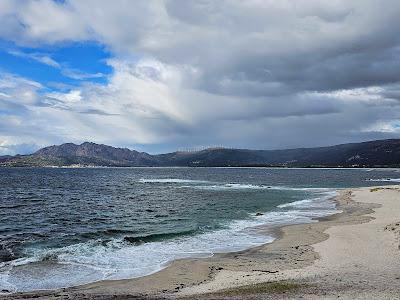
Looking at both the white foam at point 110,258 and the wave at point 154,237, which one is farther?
the wave at point 154,237

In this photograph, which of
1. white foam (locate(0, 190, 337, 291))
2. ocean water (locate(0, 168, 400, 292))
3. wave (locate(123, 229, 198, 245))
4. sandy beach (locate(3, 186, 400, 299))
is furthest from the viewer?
wave (locate(123, 229, 198, 245))

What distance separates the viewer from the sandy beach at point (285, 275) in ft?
54.0

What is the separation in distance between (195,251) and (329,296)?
13493mm

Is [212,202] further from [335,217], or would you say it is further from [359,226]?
[359,226]

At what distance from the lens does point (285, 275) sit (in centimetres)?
1939

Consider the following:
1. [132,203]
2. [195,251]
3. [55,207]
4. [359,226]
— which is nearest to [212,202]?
[132,203]

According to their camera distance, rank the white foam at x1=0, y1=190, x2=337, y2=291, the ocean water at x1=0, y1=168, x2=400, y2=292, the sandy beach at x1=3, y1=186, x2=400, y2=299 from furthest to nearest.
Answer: the ocean water at x1=0, y1=168, x2=400, y2=292
the white foam at x1=0, y1=190, x2=337, y2=291
the sandy beach at x1=3, y1=186, x2=400, y2=299

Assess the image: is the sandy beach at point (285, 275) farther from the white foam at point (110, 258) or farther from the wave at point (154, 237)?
the wave at point (154, 237)

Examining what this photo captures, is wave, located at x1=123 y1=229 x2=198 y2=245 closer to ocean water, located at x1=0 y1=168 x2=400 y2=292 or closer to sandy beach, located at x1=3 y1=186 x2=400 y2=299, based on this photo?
ocean water, located at x1=0 y1=168 x2=400 y2=292

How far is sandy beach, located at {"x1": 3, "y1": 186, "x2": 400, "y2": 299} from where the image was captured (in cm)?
1645

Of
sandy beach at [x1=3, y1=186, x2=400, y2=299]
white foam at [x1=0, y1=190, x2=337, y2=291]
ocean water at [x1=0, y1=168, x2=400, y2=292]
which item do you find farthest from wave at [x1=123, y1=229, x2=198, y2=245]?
sandy beach at [x1=3, y1=186, x2=400, y2=299]

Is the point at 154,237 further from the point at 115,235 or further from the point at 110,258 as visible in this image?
the point at 110,258

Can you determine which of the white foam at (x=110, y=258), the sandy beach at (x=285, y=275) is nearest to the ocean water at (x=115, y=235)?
the white foam at (x=110, y=258)

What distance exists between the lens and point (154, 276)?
843 inches
